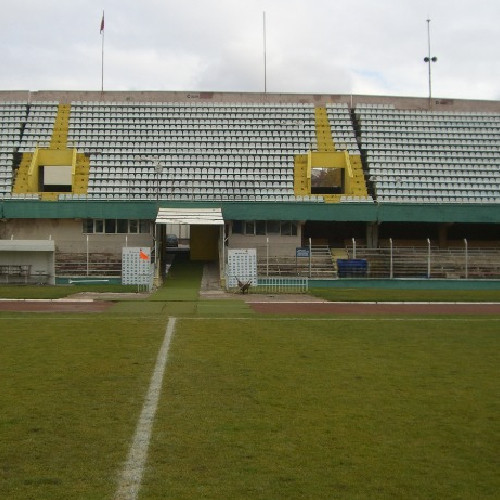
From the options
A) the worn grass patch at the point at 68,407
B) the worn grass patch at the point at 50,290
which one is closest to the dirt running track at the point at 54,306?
the worn grass patch at the point at 50,290

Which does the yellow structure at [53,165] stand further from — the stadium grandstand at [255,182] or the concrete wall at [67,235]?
the concrete wall at [67,235]

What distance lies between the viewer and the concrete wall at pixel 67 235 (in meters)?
37.1

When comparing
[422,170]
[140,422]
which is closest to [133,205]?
[422,170]

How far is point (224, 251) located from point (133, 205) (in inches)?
224

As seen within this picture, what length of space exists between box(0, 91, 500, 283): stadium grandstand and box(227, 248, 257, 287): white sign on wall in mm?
2442

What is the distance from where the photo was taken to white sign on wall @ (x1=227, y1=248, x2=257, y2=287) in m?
31.9

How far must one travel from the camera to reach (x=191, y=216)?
34656mm

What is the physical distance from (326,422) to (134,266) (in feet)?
84.4

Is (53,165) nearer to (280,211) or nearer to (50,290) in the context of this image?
(50,290)

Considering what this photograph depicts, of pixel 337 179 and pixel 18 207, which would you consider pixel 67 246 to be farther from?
pixel 337 179

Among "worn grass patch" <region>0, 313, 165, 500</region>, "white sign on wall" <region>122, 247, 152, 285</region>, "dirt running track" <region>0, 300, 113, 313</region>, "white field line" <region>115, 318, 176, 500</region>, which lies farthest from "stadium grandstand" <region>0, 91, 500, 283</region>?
"white field line" <region>115, 318, 176, 500</region>

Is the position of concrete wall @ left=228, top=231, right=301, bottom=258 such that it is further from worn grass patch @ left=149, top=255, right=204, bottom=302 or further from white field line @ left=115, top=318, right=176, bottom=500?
white field line @ left=115, top=318, right=176, bottom=500

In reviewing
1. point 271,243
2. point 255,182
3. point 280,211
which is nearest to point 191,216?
point 280,211

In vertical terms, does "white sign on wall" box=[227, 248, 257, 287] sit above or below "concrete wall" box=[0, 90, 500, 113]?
Result: below
